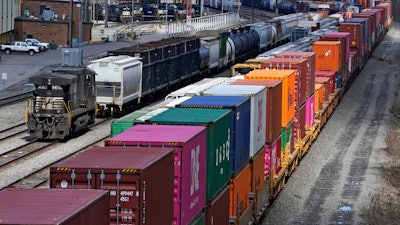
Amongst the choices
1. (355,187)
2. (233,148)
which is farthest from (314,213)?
(233,148)

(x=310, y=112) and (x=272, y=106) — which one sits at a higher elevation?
(x=272, y=106)

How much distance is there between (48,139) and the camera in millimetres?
40062

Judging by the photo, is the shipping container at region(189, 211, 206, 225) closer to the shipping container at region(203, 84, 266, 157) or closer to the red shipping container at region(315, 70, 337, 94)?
the shipping container at region(203, 84, 266, 157)

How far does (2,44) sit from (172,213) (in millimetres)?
74931

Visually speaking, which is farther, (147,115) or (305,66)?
(305,66)

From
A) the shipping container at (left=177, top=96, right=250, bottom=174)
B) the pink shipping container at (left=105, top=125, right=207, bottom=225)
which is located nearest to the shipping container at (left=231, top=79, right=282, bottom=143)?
the shipping container at (left=177, top=96, right=250, bottom=174)

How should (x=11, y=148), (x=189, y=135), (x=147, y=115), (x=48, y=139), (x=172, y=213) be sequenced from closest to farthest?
(x=172, y=213) → (x=189, y=135) → (x=147, y=115) → (x=11, y=148) → (x=48, y=139)

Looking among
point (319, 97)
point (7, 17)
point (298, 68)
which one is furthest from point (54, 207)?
point (7, 17)

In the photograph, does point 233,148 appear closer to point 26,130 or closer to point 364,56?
point 26,130

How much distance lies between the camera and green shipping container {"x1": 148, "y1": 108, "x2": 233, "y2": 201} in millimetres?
19531

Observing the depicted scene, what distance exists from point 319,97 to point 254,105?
20.7 meters

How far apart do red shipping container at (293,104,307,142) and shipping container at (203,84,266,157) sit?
8105mm

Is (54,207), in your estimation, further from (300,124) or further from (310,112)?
→ (310,112)

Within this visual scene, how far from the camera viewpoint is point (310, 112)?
40.7 m
